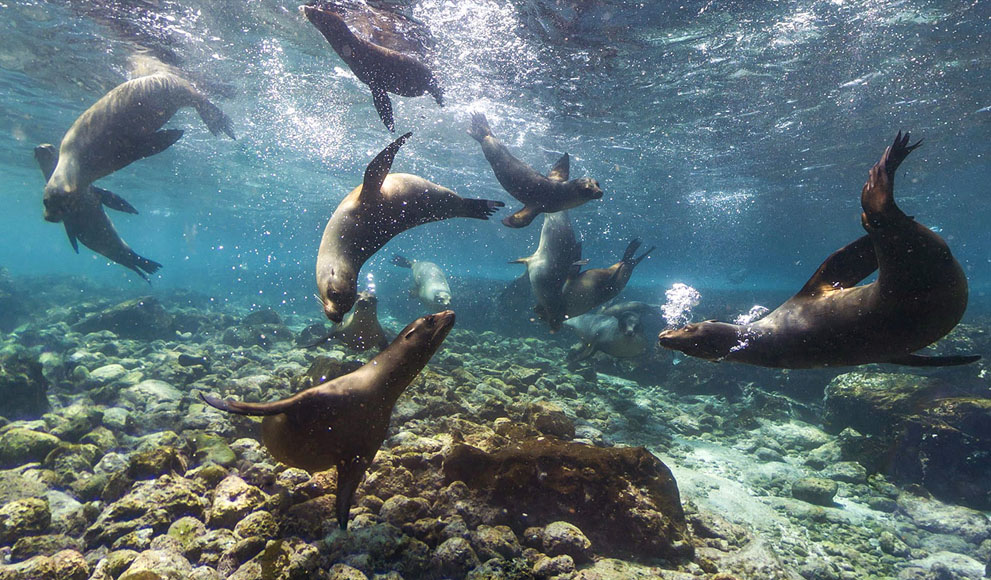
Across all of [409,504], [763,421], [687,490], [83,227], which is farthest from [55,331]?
[763,421]

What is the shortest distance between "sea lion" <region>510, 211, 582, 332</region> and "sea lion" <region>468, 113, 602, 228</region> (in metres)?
1.24

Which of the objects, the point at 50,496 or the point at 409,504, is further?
the point at 50,496

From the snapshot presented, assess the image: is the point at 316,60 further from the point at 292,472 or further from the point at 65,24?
the point at 292,472

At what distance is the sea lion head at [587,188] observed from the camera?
6227 millimetres

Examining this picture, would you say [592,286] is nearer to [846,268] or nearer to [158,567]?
[846,268]

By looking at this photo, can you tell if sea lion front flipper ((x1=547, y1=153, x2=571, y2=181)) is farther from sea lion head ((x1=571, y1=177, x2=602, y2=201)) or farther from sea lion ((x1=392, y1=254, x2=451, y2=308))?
sea lion ((x1=392, y1=254, x2=451, y2=308))

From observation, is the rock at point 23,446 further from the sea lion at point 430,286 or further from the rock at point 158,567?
the sea lion at point 430,286

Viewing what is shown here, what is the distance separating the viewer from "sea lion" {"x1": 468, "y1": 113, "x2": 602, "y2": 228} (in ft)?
20.9

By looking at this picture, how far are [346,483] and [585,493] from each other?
6.87ft

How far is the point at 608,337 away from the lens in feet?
32.1

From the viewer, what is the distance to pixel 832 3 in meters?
9.20

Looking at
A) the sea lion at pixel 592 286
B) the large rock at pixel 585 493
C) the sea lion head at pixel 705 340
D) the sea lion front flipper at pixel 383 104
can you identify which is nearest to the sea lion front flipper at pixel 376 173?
the sea lion front flipper at pixel 383 104

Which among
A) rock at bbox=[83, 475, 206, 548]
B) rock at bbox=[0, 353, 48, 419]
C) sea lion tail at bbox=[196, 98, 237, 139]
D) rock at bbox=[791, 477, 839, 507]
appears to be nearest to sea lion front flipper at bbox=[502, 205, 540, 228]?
rock at bbox=[83, 475, 206, 548]

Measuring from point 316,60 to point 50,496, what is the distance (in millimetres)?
12513
